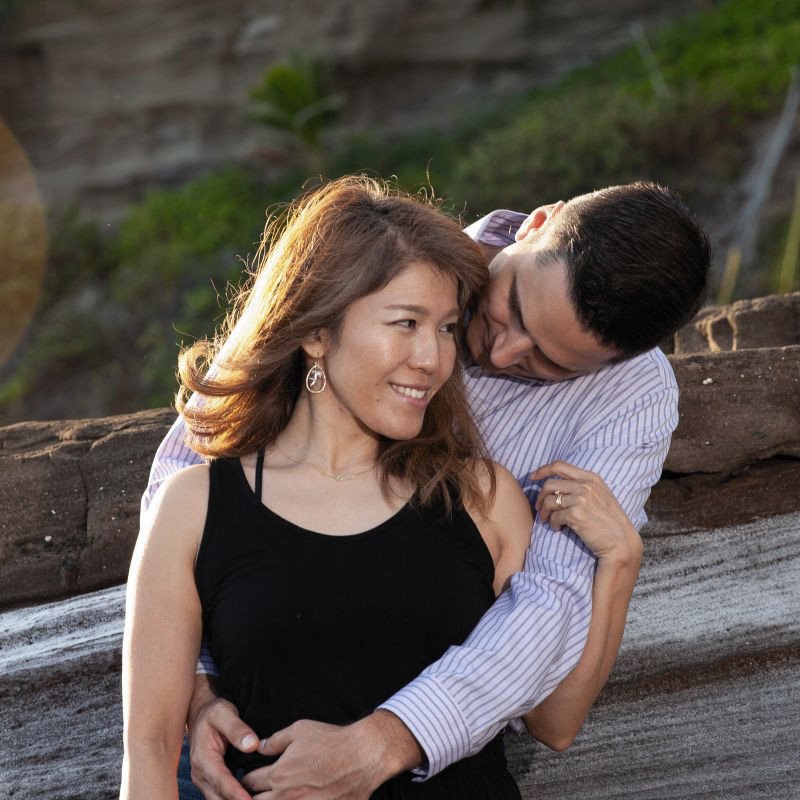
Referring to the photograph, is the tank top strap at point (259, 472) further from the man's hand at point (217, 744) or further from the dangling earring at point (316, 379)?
the man's hand at point (217, 744)

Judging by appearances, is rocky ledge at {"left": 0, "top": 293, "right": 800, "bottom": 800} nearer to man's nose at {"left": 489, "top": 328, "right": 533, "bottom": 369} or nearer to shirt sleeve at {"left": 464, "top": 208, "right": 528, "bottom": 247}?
shirt sleeve at {"left": 464, "top": 208, "right": 528, "bottom": 247}

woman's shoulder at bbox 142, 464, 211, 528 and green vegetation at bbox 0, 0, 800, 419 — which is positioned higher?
woman's shoulder at bbox 142, 464, 211, 528

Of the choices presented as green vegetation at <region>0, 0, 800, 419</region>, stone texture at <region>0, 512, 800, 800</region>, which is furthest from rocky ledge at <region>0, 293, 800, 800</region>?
green vegetation at <region>0, 0, 800, 419</region>

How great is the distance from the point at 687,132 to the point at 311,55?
557 centimetres

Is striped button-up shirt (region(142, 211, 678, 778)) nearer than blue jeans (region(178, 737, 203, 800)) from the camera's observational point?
Yes

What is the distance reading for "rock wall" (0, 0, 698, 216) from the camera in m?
14.3

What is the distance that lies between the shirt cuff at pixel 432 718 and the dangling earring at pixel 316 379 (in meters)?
0.60

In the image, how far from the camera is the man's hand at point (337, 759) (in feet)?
5.74

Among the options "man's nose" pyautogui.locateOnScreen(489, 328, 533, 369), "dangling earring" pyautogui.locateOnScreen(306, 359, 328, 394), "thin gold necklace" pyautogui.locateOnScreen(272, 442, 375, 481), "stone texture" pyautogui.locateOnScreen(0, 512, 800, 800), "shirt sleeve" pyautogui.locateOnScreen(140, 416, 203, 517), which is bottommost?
"stone texture" pyautogui.locateOnScreen(0, 512, 800, 800)

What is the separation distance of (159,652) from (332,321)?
2.18ft

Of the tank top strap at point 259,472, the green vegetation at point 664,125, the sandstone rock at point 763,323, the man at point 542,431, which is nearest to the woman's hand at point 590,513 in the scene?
the man at point 542,431

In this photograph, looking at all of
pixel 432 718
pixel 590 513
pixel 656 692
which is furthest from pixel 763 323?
pixel 432 718

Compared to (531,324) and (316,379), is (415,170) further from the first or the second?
(316,379)

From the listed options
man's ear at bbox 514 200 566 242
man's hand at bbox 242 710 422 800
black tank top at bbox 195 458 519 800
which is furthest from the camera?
man's ear at bbox 514 200 566 242
